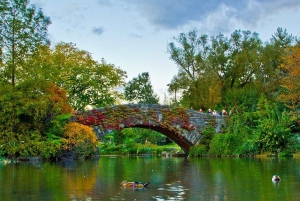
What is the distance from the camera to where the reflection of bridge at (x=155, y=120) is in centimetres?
2962

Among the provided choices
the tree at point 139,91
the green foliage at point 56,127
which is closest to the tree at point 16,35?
the green foliage at point 56,127

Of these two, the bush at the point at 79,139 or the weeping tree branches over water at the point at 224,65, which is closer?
the bush at the point at 79,139

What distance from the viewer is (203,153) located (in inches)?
1252

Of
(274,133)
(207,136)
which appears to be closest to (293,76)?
(274,133)

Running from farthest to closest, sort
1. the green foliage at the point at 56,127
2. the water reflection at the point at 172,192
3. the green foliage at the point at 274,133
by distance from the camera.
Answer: the green foliage at the point at 274,133
the green foliage at the point at 56,127
the water reflection at the point at 172,192

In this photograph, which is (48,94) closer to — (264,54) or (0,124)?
(0,124)

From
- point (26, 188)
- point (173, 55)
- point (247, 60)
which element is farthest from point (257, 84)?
point (26, 188)

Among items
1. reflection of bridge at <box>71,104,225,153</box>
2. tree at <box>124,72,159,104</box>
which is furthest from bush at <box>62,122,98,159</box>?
tree at <box>124,72,159,104</box>

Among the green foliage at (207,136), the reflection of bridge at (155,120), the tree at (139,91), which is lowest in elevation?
the green foliage at (207,136)

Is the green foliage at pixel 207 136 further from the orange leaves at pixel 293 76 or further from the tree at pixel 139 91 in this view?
the tree at pixel 139 91

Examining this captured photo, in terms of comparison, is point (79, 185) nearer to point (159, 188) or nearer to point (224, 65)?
point (159, 188)

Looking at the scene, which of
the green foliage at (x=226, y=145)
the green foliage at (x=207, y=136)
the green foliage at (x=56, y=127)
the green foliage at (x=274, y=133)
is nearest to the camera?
the green foliage at (x=56, y=127)

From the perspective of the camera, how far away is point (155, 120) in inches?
1234

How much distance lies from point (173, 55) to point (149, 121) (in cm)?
1519
